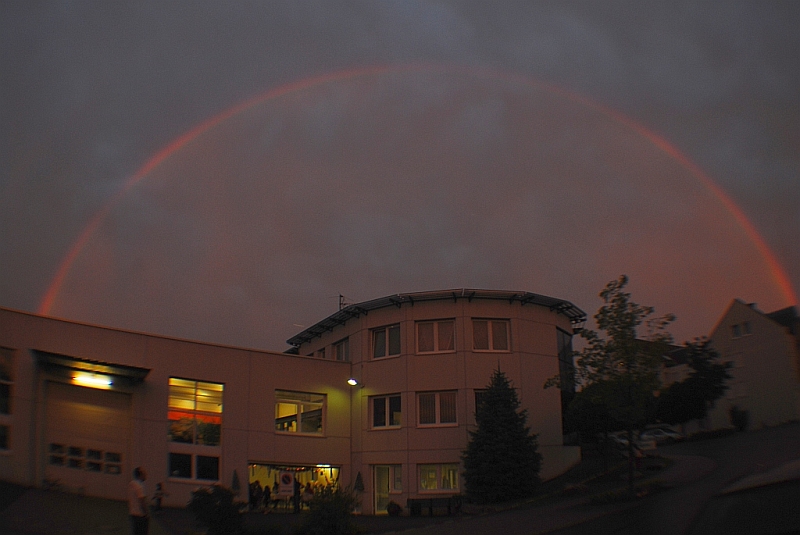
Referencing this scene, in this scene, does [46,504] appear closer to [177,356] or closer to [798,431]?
[177,356]

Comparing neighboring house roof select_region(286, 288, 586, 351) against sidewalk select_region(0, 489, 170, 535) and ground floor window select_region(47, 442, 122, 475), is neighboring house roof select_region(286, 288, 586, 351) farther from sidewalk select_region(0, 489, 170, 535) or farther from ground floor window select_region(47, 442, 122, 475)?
sidewalk select_region(0, 489, 170, 535)

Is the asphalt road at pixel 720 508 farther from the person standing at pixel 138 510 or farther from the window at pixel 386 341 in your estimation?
the window at pixel 386 341

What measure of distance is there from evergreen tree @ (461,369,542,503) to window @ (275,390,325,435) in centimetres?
738

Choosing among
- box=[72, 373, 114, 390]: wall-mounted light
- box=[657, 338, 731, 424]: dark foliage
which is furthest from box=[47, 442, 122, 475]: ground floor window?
box=[657, 338, 731, 424]: dark foliage

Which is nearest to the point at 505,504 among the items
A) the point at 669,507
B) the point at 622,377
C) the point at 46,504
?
the point at 622,377

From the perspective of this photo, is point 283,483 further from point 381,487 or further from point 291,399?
point 381,487

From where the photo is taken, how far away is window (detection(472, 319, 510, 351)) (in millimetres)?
30391

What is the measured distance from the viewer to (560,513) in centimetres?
1958

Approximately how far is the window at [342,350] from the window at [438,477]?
6.77 metres

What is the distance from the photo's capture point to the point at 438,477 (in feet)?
96.1

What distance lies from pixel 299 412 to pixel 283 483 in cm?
538

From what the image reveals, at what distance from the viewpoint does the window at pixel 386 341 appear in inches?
1238

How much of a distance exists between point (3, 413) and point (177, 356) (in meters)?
6.41

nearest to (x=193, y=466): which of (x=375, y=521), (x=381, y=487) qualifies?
(x=375, y=521)
